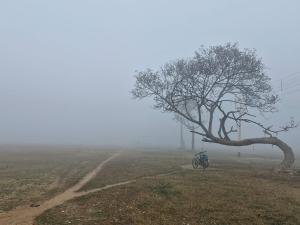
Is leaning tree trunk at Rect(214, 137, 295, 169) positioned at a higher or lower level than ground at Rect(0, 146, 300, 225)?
higher

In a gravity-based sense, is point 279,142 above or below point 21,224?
above

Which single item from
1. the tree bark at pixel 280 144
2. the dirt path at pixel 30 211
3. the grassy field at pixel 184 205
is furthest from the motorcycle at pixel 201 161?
the dirt path at pixel 30 211

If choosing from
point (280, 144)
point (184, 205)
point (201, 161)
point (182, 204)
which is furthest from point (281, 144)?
point (184, 205)

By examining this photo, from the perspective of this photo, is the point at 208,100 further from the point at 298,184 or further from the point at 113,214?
the point at 113,214

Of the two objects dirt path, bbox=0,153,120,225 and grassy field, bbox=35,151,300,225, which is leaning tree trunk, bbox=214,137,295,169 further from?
dirt path, bbox=0,153,120,225

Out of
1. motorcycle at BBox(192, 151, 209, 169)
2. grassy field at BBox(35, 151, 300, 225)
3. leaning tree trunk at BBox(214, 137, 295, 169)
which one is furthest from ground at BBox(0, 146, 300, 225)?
motorcycle at BBox(192, 151, 209, 169)

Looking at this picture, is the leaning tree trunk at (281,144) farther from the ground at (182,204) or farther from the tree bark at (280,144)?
the ground at (182,204)

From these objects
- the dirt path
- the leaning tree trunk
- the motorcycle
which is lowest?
the dirt path

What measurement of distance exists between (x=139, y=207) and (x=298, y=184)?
1526 centimetres

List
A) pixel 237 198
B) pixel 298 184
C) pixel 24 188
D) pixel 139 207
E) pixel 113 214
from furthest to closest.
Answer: pixel 298 184, pixel 24 188, pixel 237 198, pixel 139 207, pixel 113 214

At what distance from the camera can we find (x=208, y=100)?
46438mm

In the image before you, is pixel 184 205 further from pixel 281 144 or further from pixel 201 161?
pixel 281 144

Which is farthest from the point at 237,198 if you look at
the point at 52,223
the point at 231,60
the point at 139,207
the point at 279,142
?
the point at 231,60

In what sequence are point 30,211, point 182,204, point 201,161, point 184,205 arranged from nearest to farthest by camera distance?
1. point 30,211
2. point 184,205
3. point 182,204
4. point 201,161
